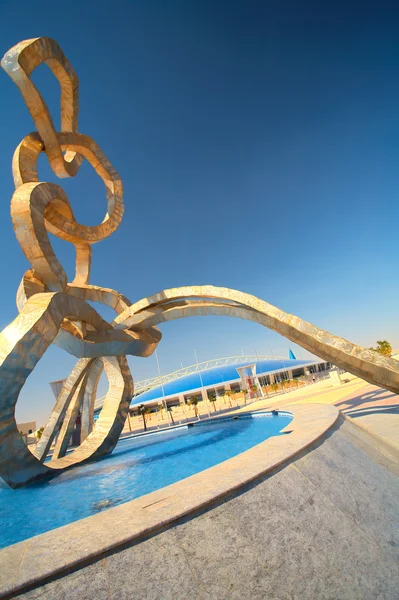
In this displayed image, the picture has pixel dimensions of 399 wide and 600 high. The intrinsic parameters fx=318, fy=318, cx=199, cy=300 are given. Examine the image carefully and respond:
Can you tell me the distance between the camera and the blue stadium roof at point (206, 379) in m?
64.3

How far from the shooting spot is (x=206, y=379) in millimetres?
67438

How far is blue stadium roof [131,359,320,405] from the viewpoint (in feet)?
211

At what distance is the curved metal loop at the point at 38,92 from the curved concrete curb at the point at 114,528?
12.7m

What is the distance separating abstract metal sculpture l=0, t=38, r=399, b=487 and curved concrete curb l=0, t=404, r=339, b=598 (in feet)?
16.2

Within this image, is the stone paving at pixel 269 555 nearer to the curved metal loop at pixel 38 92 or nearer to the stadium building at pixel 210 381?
the curved metal loop at pixel 38 92

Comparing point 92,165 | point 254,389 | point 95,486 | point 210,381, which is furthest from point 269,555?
point 210,381

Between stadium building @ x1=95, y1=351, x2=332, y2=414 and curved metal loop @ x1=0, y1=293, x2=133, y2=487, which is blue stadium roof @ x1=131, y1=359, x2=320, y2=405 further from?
curved metal loop @ x1=0, y1=293, x2=133, y2=487

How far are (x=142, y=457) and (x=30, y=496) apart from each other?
14.5 feet

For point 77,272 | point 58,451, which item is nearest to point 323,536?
point 58,451

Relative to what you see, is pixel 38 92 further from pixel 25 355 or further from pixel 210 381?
pixel 210 381

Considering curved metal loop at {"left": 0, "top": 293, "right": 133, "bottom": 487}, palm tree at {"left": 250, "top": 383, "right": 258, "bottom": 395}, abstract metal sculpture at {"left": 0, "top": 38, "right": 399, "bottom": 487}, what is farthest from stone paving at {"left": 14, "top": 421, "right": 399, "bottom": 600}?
palm tree at {"left": 250, "top": 383, "right": 258, "bottom": 395}

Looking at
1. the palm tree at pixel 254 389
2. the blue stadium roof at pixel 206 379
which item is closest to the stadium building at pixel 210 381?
the blue stadium roof at pixel 206 379

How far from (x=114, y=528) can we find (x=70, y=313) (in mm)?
6568

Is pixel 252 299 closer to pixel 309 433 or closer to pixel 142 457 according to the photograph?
pixel 309 433
